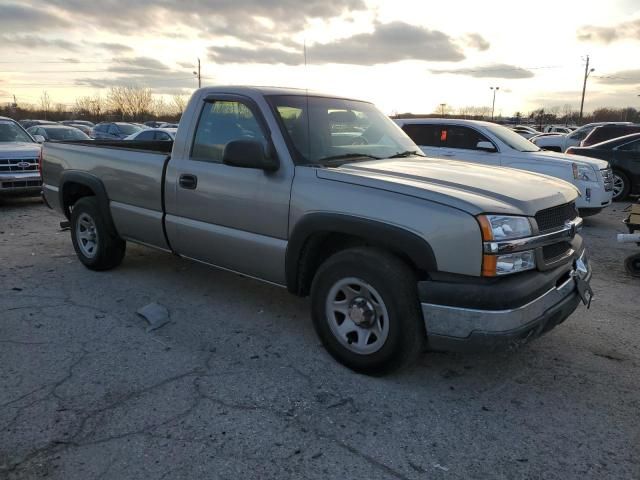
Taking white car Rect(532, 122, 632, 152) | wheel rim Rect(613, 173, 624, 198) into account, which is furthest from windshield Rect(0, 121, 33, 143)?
white car Rect(532, 122, 632, 152)

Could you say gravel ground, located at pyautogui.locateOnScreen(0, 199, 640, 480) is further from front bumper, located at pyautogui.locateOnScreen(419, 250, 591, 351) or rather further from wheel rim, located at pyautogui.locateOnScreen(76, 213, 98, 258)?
wheel rim, located at pyautogui.locateOnScreen(76, 213, 98, 258)

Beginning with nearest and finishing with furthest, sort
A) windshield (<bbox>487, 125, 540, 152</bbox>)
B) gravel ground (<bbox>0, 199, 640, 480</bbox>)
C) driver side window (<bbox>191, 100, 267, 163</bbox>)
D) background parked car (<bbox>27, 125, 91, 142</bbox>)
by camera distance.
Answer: gravel ground (<bbox>0, 199, 640, 480</bbox>), driver side window (<bbox>191, 100, 267, 163</bbox>), windshield (<bbox>487, 125, 540, 152</bbox>), background parked car (<bbox>27, 125, 91, 142</bbox>)

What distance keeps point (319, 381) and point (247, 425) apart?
658 mm

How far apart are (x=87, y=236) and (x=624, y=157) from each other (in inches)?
435

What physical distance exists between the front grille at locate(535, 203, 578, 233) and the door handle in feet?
8.90

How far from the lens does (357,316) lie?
3416mm

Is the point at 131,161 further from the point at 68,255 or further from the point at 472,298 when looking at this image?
the point at 472,298

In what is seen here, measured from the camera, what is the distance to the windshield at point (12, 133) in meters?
11.0

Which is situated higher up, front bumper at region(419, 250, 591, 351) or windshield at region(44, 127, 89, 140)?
windshield at region(44, 127, 89, 140)

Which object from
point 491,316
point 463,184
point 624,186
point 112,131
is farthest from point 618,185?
point 112,131

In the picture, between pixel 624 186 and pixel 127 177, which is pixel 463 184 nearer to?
pixel 127 177

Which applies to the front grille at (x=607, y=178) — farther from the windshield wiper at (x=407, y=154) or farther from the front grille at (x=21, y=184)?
the front grille at (x=21, y=184)

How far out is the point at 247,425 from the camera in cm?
297

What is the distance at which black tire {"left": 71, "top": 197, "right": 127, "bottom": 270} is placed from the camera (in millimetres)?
5586
